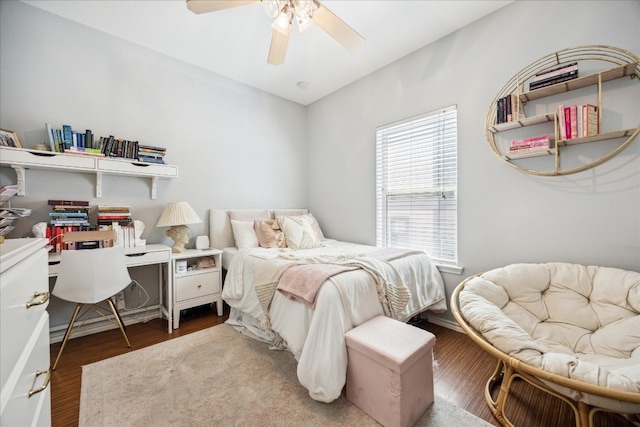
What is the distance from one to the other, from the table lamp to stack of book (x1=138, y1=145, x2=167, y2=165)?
470 millimetres

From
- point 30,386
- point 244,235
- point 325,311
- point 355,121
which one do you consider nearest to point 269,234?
point 244,235

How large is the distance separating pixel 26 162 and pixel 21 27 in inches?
46.3

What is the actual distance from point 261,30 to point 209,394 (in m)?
2.97

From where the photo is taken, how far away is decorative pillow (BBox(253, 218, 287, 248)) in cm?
291

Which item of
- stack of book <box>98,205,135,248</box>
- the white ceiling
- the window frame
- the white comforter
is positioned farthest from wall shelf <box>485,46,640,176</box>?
stack of book <box>98,205,135,248</box>

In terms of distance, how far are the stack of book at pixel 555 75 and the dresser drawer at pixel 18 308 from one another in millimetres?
2942

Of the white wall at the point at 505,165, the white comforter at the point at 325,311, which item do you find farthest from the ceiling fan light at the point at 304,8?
the white comforter at the point at 325,311

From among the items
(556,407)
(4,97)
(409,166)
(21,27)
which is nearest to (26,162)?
(4,97)

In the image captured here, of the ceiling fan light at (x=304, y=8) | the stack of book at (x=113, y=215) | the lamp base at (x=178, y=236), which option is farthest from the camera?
the lamp base at (x=178, y=236)

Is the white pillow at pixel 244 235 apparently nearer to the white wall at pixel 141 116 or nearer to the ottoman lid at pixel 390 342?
the white wall at pixel 141 116

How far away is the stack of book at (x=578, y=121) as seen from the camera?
1700mm

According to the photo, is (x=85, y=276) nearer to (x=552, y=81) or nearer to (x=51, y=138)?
(x=51, y=138)

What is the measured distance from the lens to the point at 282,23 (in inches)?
65.8

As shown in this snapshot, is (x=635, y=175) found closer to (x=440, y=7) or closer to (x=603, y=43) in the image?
(x=603, y=43)
